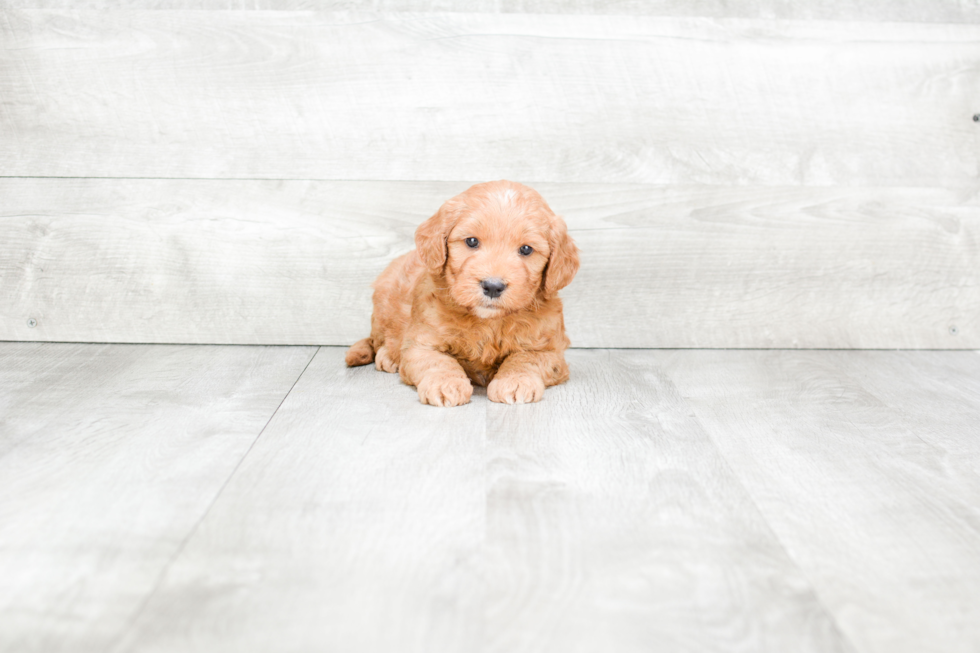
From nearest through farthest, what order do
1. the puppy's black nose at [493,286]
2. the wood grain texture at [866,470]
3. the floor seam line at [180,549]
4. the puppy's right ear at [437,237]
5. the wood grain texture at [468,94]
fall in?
the floor seam line at [180,549] < the wood grain texture at [866,470] < the puppy's black nose at [493,286] < the puppy's right ear at [437,237] < the wood grain texture at [468,94]

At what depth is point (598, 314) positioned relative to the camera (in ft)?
9.54

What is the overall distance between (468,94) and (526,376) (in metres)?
1.10

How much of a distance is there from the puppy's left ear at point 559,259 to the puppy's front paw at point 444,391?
1.21 ft

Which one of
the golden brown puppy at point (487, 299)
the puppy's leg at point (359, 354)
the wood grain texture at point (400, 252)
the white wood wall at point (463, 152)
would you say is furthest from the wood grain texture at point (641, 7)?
the puppy's leg at point (359, 354)

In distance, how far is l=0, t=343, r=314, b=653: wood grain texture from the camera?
1223mm

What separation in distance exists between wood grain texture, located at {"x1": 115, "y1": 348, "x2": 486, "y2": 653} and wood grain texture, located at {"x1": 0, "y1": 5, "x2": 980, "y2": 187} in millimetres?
1148

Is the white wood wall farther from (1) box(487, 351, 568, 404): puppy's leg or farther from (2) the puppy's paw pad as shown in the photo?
(1) box(487, 351, 568, 404): puppy's leg

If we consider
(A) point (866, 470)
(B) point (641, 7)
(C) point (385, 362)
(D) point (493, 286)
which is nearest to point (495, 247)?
(D) point (493, 286)

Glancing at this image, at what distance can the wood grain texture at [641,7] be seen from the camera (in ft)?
8.95

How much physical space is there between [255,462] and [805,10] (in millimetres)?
2444

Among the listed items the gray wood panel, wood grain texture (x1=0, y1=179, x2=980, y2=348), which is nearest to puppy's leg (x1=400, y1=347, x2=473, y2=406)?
the gray wood panel

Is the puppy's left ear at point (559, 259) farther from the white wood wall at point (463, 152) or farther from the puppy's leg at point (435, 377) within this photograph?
the white wood wall at point (463, 152)

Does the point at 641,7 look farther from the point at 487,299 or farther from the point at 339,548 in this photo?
the point at 339,548

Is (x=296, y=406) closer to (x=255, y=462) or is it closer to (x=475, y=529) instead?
(x=255, y=462)
